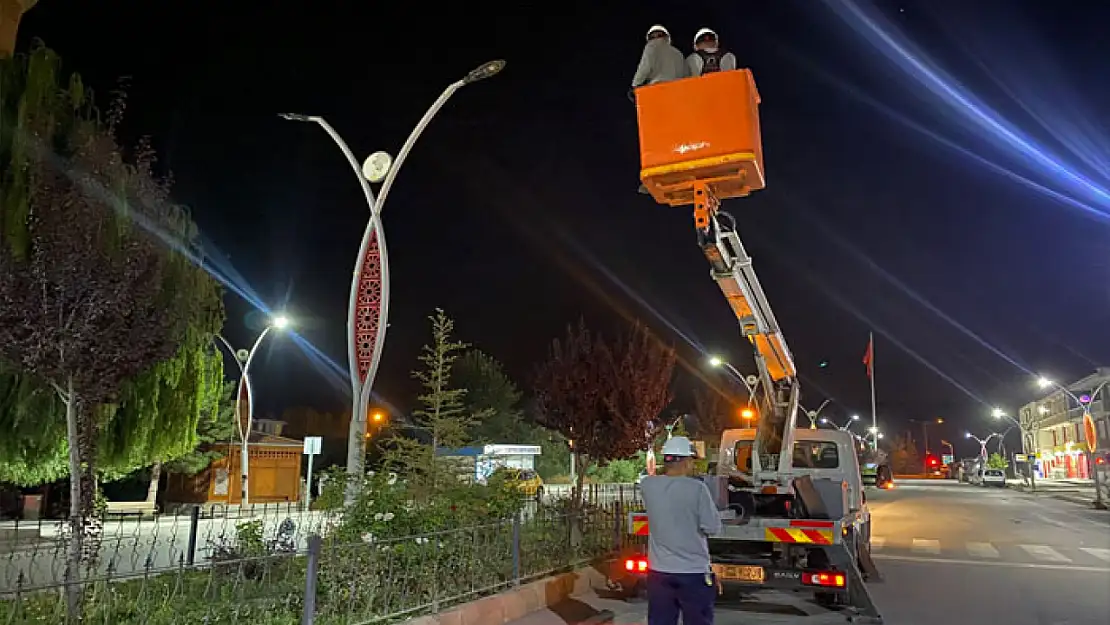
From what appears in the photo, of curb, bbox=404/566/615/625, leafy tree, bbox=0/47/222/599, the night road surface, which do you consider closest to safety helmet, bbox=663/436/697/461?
curb, bbox=404/566/615/625

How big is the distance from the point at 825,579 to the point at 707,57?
5831mm

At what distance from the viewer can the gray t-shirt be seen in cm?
573

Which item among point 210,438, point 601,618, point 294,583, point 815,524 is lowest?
point 601,618

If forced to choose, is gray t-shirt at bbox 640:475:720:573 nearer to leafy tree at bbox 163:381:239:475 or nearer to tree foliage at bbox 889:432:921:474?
leafy tree at bbox 163:381:239:475

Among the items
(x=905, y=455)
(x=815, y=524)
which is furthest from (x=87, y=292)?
(x=905, y=455)

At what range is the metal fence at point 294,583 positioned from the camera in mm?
6180

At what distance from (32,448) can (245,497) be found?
18836mm

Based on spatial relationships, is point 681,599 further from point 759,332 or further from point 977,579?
point 977,579

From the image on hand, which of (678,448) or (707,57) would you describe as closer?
(678,448)

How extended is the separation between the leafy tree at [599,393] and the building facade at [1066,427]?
2374 inches

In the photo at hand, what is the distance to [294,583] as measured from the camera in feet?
22.8

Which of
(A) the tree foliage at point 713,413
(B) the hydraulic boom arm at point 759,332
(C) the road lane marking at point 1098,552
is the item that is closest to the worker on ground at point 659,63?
(B) the hydraulic boom arm at point 759,332

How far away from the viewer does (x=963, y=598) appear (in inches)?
430

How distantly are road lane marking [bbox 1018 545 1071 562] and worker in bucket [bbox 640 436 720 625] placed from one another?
13.0m
